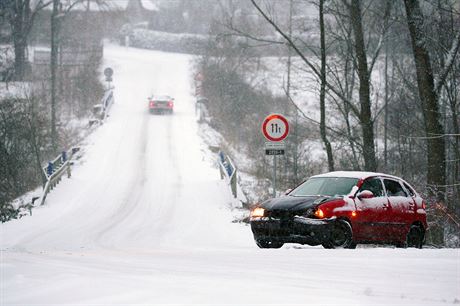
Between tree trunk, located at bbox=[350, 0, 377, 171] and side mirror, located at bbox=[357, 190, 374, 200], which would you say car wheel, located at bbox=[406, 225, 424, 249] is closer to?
side mirror, located at bbox=[357, 190, 374, 200]

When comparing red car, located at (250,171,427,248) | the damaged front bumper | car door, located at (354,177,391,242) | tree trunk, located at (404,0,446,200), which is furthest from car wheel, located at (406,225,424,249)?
tree trunk, located at (404,0,446,200)

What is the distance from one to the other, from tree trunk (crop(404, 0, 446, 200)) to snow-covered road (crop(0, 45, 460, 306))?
5.06 metres

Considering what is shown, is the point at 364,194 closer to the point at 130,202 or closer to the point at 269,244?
the point at 269,244

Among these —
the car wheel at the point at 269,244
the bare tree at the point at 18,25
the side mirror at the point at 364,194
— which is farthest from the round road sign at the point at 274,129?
the bare tree at the point at 18,25

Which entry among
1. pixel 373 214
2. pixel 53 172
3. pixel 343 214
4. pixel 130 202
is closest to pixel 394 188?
pixel 373 214

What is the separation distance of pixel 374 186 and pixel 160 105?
38.9m

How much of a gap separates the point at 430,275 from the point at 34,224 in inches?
571

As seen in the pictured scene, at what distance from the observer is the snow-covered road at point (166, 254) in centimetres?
755

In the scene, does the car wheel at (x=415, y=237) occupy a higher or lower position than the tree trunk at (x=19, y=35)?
lower

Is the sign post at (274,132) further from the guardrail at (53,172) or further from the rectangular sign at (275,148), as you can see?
the guardrail at (53,172)

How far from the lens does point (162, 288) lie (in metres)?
7.77

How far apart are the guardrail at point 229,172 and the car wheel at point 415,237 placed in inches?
464

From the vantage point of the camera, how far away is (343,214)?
1316 cm

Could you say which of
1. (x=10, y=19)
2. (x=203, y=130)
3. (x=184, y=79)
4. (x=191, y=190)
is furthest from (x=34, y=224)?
(x=184, y=79)
